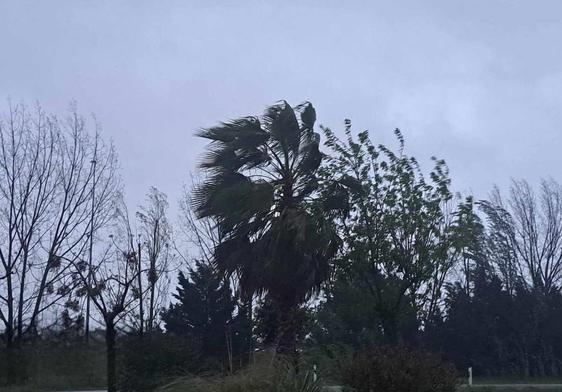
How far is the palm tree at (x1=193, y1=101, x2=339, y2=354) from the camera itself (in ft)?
82.0

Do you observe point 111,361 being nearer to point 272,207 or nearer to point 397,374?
point 272,207

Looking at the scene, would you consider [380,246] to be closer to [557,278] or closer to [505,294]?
[505,294]

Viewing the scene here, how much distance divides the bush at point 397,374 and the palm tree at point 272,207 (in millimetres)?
7700

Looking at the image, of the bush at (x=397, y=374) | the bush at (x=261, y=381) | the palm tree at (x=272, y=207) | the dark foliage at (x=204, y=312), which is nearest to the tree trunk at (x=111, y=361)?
the palm tree at (x=272, y=207)

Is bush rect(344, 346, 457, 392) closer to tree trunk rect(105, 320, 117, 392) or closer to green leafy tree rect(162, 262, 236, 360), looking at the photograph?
tree trunk rect(105, 320, 117, 392)

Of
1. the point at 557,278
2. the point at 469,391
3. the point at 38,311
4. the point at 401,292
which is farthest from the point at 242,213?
the point at 557,278

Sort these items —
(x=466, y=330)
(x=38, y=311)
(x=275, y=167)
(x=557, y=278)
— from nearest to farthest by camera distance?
1. (x=275, y=167)
2. (x=38, y=311)
3. (x=466, y=330)
4. (x=557, y=278)

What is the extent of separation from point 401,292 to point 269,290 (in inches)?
162

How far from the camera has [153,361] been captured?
23.3m

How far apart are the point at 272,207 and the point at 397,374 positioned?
11146 millimetres

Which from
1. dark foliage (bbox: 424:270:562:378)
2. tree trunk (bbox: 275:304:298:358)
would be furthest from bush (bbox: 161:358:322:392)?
dark foliage (bbox: 424:270:562:378)

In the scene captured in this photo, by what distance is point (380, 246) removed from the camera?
25.2 m

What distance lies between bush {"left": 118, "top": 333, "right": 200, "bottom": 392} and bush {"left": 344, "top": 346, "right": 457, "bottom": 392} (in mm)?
7414

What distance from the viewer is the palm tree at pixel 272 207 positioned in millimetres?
25000
